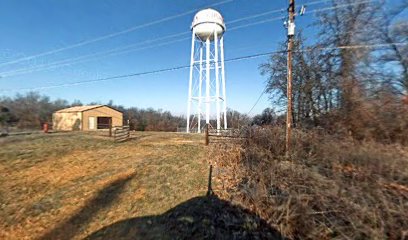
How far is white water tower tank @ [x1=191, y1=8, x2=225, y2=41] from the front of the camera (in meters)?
24.3

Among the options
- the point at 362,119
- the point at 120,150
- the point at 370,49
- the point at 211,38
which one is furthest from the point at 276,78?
the point at 120,150

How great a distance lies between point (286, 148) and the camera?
32.9 ft

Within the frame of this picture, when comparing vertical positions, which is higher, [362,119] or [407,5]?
[407,5]

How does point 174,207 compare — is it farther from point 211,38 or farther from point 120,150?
point 211,38

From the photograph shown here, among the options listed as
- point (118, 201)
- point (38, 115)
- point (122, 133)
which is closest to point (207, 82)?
point (122, 133)

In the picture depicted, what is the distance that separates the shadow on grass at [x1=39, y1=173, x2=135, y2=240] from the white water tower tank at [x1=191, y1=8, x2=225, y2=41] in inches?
701

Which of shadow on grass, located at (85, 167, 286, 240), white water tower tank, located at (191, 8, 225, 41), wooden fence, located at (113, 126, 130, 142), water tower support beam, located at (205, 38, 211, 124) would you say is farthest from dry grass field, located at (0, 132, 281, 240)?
white water tower tank, located at (191, 8, 225, 41)

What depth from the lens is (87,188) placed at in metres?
9.60

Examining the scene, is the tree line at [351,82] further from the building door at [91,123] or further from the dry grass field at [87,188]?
the building door at [91,123]

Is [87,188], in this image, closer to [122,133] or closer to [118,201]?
[118,201]

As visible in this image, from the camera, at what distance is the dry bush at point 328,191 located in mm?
4652

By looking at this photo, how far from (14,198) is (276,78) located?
72.0 ft

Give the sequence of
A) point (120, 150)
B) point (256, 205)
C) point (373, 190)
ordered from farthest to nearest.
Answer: point (120, 150) → point (256, 205) → point (373, 190)

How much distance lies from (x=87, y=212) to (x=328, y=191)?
649 centimetres
